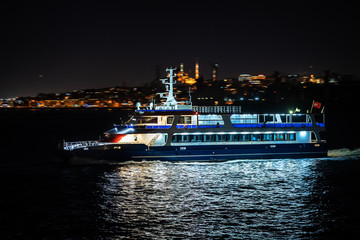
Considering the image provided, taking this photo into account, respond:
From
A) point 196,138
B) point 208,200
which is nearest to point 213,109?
point 196,138

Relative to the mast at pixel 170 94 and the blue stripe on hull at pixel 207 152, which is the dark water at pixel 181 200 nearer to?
the blue stripe on hull at pixel 207 152

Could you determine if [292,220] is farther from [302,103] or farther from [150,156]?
[302,103]

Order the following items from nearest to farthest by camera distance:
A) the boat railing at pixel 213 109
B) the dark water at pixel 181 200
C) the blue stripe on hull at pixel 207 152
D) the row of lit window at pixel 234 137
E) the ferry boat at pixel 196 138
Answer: the dark water at pixel 181 200 < the blue stripe on hull at pixel 207 152 < the ferry boat at pixel 196 138 < the row of lit window at pixel 234 137 < the boat railing at pixel 213 109

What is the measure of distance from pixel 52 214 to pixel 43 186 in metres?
6.45

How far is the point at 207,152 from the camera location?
34.5 m

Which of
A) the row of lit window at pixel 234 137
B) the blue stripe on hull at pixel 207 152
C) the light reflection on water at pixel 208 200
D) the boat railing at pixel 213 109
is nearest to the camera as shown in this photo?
the light reflection on water at pixel 208 200

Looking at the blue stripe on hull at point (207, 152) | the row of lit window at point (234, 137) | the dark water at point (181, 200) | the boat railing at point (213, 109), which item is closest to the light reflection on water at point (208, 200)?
the dark water at point (181, 200)

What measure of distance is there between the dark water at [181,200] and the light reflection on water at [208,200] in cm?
5

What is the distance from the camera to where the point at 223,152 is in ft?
114

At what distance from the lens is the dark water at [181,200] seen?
762 inches

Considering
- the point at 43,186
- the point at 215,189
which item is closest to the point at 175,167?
the point at 215,189

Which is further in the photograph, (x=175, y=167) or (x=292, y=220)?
(x=175, y=167)

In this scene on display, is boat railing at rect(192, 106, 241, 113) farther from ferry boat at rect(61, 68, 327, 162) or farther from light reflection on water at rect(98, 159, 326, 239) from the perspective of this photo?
light reflection on water at rect(98, 159, 326, 239)

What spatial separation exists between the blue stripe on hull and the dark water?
719 mm
